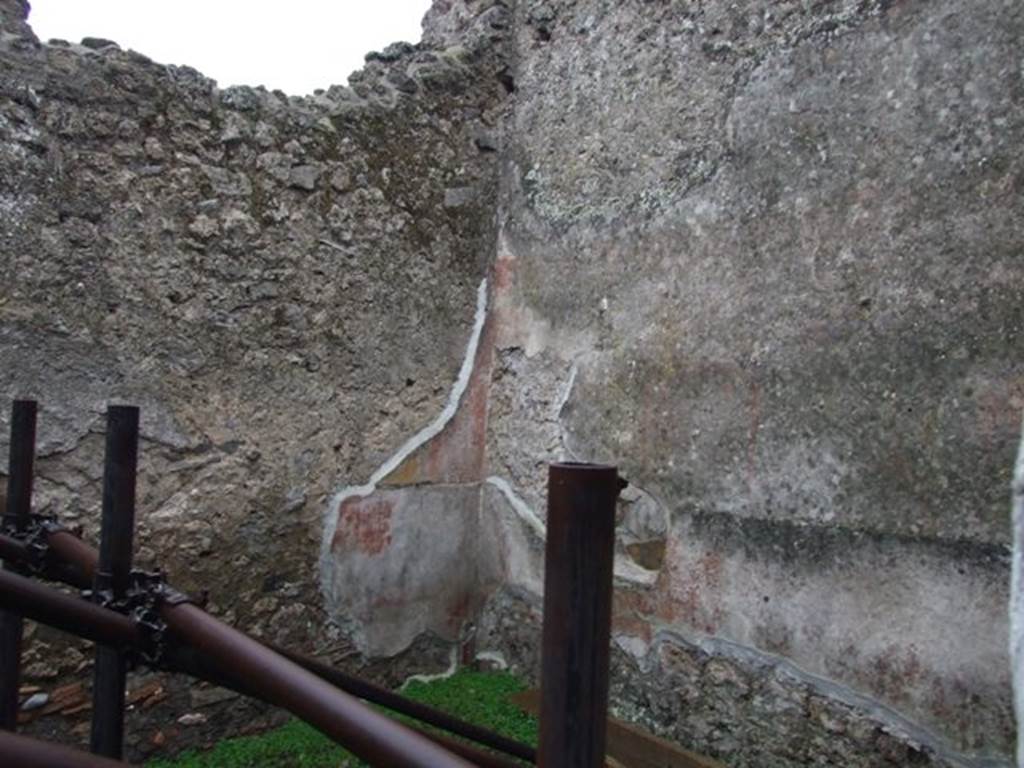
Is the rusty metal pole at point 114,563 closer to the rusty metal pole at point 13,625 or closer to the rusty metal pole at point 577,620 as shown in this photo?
the rusty metal pole at point 13,625

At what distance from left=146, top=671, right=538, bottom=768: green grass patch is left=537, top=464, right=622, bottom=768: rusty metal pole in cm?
188

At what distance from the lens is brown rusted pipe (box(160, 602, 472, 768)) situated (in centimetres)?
77

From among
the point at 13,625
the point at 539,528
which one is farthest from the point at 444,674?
the point at 13,625

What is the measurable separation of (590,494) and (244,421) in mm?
2330

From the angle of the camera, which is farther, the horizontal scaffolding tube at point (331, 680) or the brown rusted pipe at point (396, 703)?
the brown rusted pipe at point (396, 703)

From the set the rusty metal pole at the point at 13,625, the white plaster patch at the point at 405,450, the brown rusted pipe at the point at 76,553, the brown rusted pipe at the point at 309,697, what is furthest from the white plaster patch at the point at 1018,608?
the white plaster patch at the point at 405,450

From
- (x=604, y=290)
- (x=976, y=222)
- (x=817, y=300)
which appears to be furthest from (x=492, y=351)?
(x=976, y=222)

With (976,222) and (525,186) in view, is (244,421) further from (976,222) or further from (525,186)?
(976,222)

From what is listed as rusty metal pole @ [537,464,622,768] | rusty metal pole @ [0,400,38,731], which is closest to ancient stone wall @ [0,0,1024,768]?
rusty metal pole @ [0,400,38,731]

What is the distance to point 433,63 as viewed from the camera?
11.3ft

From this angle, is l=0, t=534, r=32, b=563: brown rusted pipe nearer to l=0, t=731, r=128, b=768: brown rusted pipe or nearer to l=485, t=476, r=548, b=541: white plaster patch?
l=0, t=731, r=128, b=768: brown rusted pipe

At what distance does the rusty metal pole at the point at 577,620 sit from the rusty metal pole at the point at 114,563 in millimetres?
727

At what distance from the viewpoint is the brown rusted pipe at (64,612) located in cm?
98

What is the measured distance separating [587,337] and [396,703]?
1.77 meters
